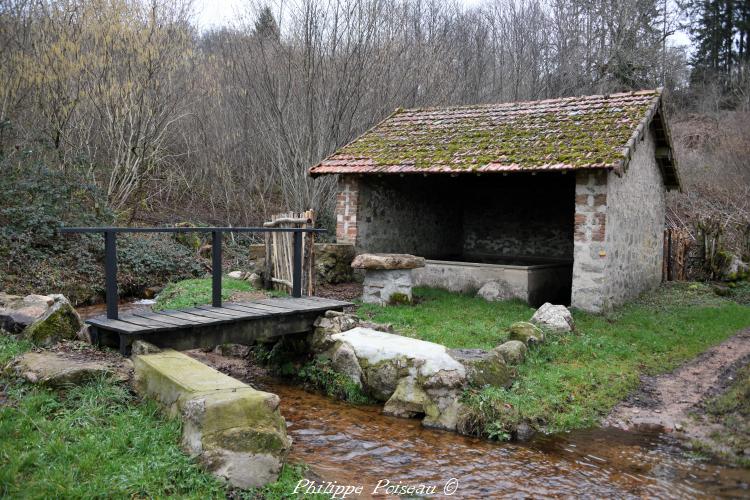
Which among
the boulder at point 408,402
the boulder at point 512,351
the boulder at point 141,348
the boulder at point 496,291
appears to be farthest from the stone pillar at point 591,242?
the boulder at point 141,348

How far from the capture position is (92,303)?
445 inches

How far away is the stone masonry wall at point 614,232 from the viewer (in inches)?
381

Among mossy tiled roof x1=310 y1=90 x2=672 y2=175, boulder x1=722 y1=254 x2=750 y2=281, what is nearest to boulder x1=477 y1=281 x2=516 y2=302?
mossy tiled roof x1=310 y1=90 x2=672 y2=175

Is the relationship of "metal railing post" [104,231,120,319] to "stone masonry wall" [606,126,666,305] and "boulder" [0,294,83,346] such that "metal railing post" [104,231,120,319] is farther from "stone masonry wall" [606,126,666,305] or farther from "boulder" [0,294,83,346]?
"stone masonry wall" [606,126,666,305]

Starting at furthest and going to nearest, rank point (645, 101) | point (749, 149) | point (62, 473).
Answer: point (749, 149) < point (645, 101) < point (62, 473)

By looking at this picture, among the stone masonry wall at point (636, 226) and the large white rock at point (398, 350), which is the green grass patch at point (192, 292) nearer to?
the large white rock at point (398, 350)

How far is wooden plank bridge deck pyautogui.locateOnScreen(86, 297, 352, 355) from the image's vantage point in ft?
19.1

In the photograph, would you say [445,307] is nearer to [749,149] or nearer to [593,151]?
[593,151]

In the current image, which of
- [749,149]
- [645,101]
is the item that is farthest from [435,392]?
[749,149]

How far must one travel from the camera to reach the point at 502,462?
5.16 m

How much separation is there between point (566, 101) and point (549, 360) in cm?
659

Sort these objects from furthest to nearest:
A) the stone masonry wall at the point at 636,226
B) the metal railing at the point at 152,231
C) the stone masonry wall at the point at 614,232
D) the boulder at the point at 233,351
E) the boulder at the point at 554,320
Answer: the stone masonry wall at the point at 636,226
the stone masonry wall at the point at 614,232
the boulder at the point at 233,351
the boulder at the point at 554,320
the metal railing at the point at 152,231

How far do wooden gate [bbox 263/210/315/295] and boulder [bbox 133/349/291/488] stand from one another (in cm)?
505

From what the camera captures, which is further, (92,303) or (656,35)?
(656,35)
